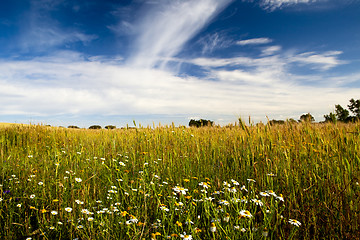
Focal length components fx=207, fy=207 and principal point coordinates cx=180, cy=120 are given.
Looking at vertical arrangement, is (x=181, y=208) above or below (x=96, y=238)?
above

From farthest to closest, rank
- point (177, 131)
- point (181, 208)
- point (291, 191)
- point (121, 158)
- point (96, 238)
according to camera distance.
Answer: point (177, 131), point (121, 158), point (291, 191), point (181, 208), point (96, 238)

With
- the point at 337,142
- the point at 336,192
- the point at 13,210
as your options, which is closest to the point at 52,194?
the point at 13,210

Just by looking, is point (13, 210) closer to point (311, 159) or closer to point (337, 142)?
point (311, 159)

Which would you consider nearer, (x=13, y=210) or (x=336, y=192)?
(x=336, y=192)

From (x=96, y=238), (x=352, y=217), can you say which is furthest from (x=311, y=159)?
(x=96, y=238)

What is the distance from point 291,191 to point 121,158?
128 inches

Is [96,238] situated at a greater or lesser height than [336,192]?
lesser

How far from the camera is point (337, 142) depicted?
3.92 metres

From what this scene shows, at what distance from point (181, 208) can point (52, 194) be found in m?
1.96

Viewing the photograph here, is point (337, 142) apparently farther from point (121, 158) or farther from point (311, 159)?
point (121, 158)

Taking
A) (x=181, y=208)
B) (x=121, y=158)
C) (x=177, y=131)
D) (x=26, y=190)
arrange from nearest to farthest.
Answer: (x=181, y=208) < (x=26, y=190) < (x=121, y=158) < (x=177, y=131)

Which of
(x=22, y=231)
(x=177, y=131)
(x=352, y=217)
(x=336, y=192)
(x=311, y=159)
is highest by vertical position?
(x=177, y=131)

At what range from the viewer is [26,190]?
10.4ft

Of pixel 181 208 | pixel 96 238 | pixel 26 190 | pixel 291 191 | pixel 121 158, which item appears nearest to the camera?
pixel 96 238
